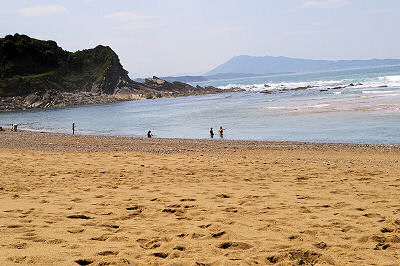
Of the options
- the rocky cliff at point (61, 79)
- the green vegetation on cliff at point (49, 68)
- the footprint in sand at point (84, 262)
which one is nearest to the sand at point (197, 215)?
the footprint in sand at point (84, 262)

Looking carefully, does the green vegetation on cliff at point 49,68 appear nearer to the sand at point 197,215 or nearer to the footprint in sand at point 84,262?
the sand at point 197,215

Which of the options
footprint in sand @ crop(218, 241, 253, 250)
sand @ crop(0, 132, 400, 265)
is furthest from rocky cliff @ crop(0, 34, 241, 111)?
footprint in sand @ crop(218, 241, 253, 250)

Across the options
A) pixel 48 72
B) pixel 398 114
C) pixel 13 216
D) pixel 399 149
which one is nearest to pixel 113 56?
pixel 48 72

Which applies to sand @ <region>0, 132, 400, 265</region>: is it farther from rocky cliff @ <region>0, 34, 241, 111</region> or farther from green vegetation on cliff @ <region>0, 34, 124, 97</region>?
green vegetation on cliff @ <region>0, 34, 124, 97</region>

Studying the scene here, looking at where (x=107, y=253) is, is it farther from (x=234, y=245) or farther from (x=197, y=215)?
(x=197, y=215)

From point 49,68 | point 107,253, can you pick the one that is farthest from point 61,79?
point 107,253

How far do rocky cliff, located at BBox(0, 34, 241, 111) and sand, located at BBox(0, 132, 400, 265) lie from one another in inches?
3526

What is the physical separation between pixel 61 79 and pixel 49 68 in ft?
25.6

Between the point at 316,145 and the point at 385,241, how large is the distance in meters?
16.9

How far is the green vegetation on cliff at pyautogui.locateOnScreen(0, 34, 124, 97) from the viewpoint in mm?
103062

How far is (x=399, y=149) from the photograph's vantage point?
1883 cm

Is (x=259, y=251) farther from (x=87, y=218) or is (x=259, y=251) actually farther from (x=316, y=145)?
(x=316, y=145)

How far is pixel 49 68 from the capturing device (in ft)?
390

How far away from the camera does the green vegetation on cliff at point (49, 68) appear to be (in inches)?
4058
